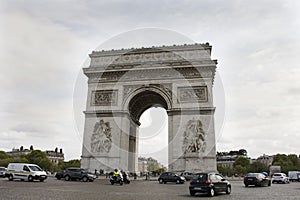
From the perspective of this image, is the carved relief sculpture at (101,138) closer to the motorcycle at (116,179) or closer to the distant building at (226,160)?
the motorcycle at (116,179)

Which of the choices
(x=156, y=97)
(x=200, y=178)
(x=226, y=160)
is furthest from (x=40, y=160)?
(x=226, y=160)

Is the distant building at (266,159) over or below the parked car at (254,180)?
over

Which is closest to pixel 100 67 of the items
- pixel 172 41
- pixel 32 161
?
pixel 172 41

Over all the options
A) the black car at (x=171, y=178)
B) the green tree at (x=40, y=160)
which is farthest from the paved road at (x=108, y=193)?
the green tree at (x=40, y=160)

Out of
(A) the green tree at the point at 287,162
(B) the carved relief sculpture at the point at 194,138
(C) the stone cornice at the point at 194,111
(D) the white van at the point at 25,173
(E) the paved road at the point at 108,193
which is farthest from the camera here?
(A) the green tree at the point at 287,162

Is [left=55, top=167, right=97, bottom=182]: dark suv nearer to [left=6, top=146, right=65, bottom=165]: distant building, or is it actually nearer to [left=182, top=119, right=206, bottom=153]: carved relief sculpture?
[left=182, top=119, right=206, bottom=153]: carved relief sculpture

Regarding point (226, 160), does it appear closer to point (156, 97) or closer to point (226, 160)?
point (226, 160)

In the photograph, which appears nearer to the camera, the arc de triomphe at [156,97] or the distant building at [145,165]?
the arc de triomphe at [156,97]
